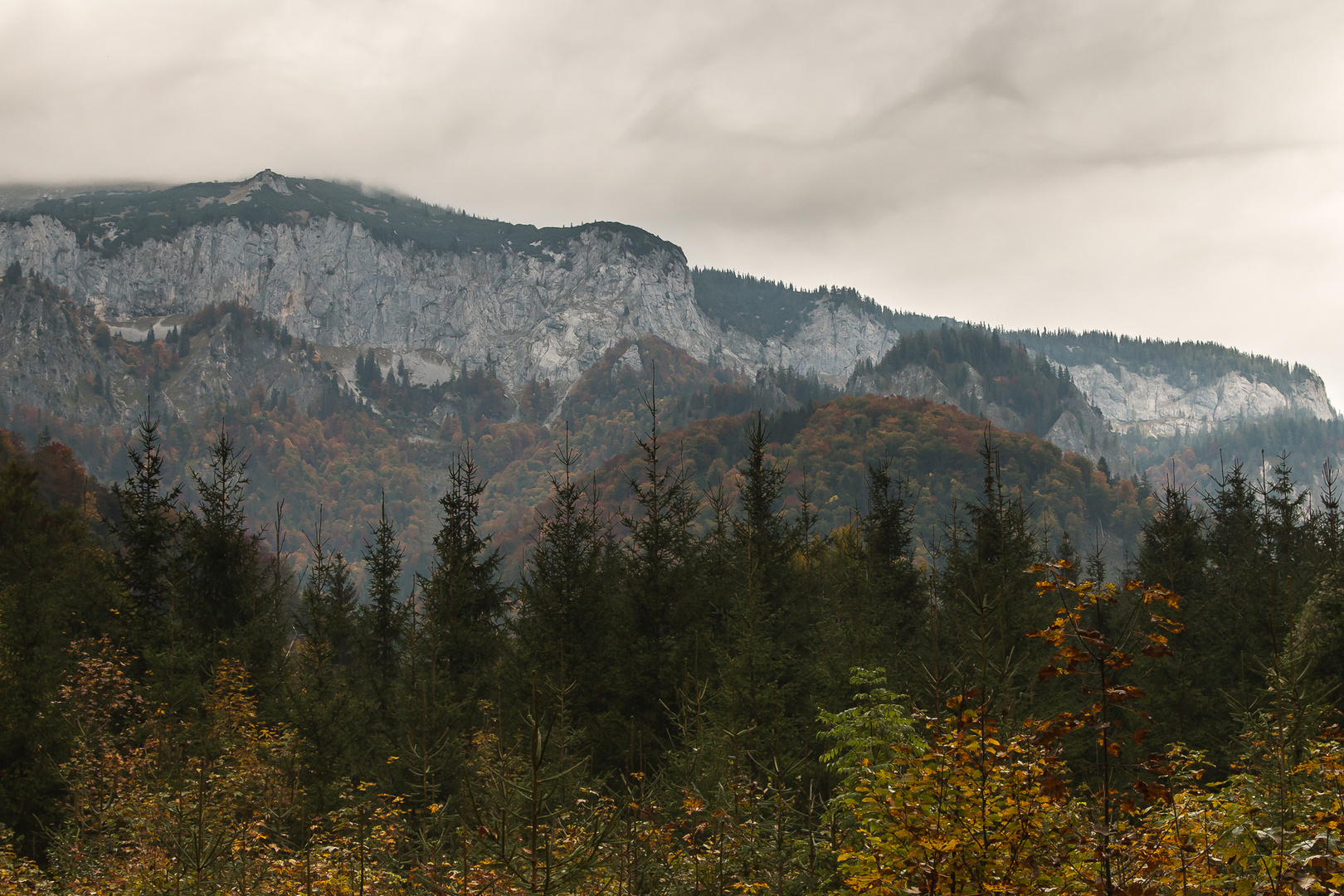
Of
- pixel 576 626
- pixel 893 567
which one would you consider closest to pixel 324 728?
pixel 576 626

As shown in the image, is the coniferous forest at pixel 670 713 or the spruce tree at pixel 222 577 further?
the spruce tree at pixel 222 577

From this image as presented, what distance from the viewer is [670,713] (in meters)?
15.5

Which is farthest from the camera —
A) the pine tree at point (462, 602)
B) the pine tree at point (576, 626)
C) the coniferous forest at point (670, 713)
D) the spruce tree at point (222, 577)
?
the spruce tree at point (222, 577)

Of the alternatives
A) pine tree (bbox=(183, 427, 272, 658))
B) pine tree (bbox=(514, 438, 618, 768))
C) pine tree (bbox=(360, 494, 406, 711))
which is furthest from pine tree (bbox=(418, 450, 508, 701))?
pine tree (bbox=(183, 427, 272, 658))

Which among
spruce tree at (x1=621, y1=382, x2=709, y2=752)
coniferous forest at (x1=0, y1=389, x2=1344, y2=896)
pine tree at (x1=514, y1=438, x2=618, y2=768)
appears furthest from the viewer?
spruce tree at (x1=621, y1=382, x2=709, y2=752)

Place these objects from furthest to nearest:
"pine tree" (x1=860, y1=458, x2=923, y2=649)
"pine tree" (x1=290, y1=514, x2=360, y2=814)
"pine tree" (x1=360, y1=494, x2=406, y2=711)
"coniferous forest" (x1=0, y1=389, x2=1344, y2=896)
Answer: "pine tree" (x1=360, y1=494, x2=406, y2=711) < "pine tree" (x1=860, y1=458, x2=923, y2=649) < "pine tree" (x1=290, y1=514, x2=360, y2=814) < "coniferous forest" (x1=0, y1=389, x2=1344, y2=896)

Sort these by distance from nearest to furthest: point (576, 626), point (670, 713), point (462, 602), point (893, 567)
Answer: point (670, 713) < point (576, 626) < point (462, 602) < point (893, 567)

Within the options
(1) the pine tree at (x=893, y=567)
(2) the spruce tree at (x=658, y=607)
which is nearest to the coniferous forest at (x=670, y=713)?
(2) the spruce tree at (x=658, y=607)

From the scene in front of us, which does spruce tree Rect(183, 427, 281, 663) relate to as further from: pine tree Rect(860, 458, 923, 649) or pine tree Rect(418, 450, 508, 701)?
pine tree Rect(860, 458, 923, 649)

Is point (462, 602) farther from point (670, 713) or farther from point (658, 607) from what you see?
point (670, 713)

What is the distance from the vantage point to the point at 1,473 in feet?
128

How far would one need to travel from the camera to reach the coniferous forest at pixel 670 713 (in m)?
7.02

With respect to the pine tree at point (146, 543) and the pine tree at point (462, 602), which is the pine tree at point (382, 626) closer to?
the pine tree at point (462, 602)

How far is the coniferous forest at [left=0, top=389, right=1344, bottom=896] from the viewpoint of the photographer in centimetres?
702
